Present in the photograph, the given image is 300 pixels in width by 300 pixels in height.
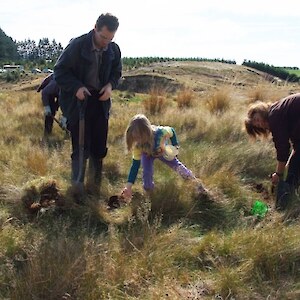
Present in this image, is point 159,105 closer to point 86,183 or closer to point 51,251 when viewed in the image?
point 86,183

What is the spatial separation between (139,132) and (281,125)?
1.25 m

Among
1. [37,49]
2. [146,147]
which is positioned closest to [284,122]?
[146,147]

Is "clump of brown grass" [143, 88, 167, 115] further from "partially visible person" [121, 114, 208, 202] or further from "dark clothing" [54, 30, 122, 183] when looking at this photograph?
"partially visible person" [121, 114, 208, 202]

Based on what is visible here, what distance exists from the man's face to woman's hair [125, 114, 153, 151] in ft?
2.37

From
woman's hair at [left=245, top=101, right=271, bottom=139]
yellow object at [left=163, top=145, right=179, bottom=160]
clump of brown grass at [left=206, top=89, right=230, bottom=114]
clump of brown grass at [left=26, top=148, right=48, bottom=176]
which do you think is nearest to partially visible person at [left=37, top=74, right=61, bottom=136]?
clump of brown grass at [left=26, top=148, right=48, bottom=176]

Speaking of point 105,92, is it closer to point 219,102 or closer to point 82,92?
point 82,92

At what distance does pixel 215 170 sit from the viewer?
4863 millimetres

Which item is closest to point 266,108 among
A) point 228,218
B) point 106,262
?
point 228,218

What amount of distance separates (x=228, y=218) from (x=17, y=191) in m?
1.92

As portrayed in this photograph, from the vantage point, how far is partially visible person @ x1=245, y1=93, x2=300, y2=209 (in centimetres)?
396

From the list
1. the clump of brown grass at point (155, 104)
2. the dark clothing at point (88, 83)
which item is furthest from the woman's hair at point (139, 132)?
the clump of brown grass at point (155, 104)

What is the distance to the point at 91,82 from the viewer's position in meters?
4.23

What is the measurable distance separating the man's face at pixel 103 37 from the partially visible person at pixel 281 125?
1.45m

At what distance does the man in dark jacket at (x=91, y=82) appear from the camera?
3.99m
